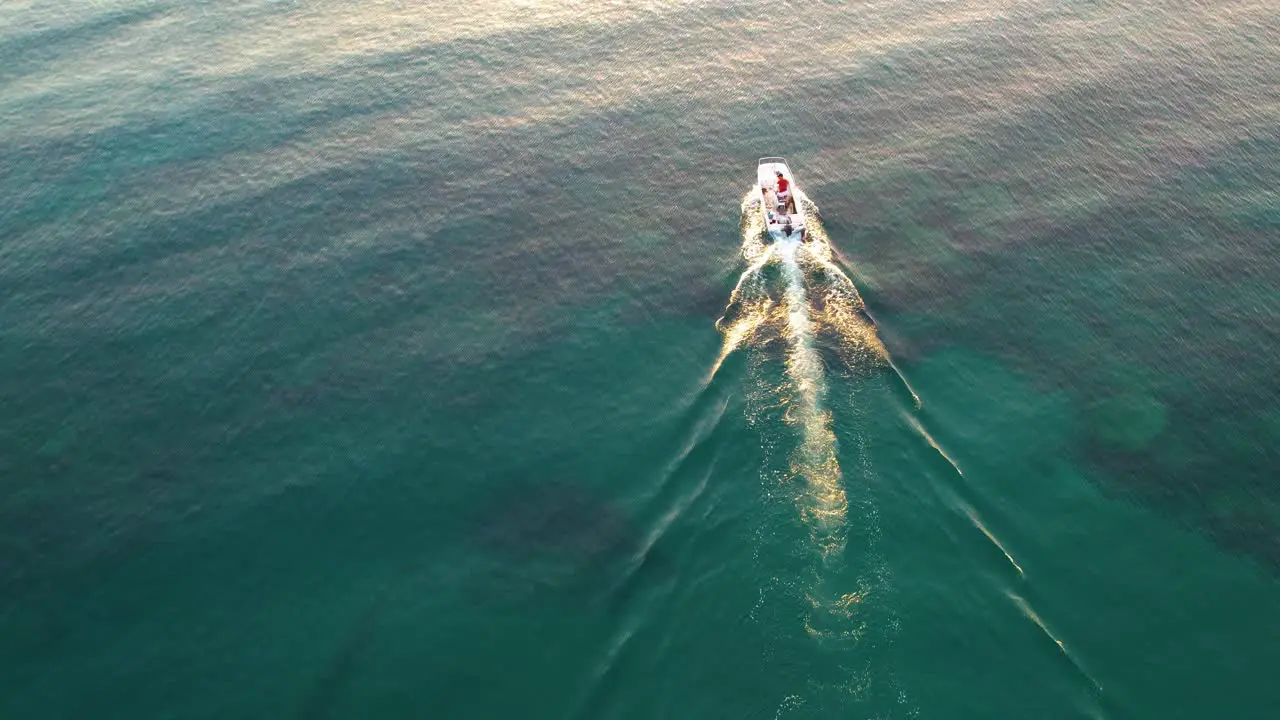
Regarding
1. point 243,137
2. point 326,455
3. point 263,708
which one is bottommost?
point 263,708

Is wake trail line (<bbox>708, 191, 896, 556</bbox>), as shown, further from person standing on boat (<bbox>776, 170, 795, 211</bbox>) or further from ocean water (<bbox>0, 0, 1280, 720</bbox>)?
person standing on boat (<bbox>776, 170, 795, 211</bbox>)

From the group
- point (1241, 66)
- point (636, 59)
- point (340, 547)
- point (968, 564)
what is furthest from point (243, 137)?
point (1241, 66)

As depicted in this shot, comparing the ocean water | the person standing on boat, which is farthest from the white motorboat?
the ocean water

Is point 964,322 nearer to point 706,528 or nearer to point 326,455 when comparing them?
point 706,528

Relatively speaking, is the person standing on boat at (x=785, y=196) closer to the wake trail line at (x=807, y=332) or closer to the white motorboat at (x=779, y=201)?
the white motorboat at (x=779, y=201)

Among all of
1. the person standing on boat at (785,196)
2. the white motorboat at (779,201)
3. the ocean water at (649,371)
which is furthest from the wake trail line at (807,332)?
the person standing on boat at (785,196)

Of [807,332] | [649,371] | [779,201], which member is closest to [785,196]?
[779,201]
